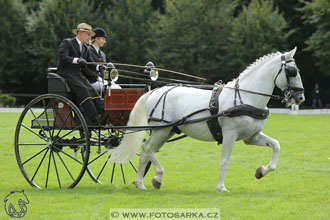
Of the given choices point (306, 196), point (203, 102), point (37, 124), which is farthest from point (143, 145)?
point (306, 196)


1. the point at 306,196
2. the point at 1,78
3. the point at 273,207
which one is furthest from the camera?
the point at 1,78

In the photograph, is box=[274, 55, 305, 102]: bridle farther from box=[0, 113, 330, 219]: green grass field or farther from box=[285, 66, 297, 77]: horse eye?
box=[0, 113, 330, 219]: green grass field

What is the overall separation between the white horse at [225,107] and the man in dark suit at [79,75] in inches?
23.4

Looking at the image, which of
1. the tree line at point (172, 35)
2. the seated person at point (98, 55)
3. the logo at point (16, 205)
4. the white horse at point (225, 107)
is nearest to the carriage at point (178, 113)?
the white horse at point (225, 107)

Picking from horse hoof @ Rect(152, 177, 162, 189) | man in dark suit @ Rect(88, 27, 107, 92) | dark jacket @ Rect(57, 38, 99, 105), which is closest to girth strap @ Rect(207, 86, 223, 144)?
horse hoof @ Rect(152, 177, 162, 189)

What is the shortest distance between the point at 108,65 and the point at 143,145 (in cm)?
138

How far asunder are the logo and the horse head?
3.77 metres

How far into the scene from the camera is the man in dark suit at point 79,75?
8.88 metres

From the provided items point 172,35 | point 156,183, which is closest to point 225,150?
point 156,183

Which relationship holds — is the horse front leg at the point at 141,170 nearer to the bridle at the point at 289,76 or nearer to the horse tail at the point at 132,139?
the horse tail at the point at 132,139

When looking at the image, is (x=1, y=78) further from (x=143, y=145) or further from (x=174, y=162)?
(x=143, y=145)

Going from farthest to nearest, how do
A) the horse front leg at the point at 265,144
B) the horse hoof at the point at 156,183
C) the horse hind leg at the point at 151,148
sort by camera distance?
the horse hind leg at the point at 151,148 → the horse hoof at the point at 156,183 → the horse front leg at the point at 265,144

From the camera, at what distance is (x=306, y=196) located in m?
8.13

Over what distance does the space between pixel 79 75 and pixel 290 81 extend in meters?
3.18
